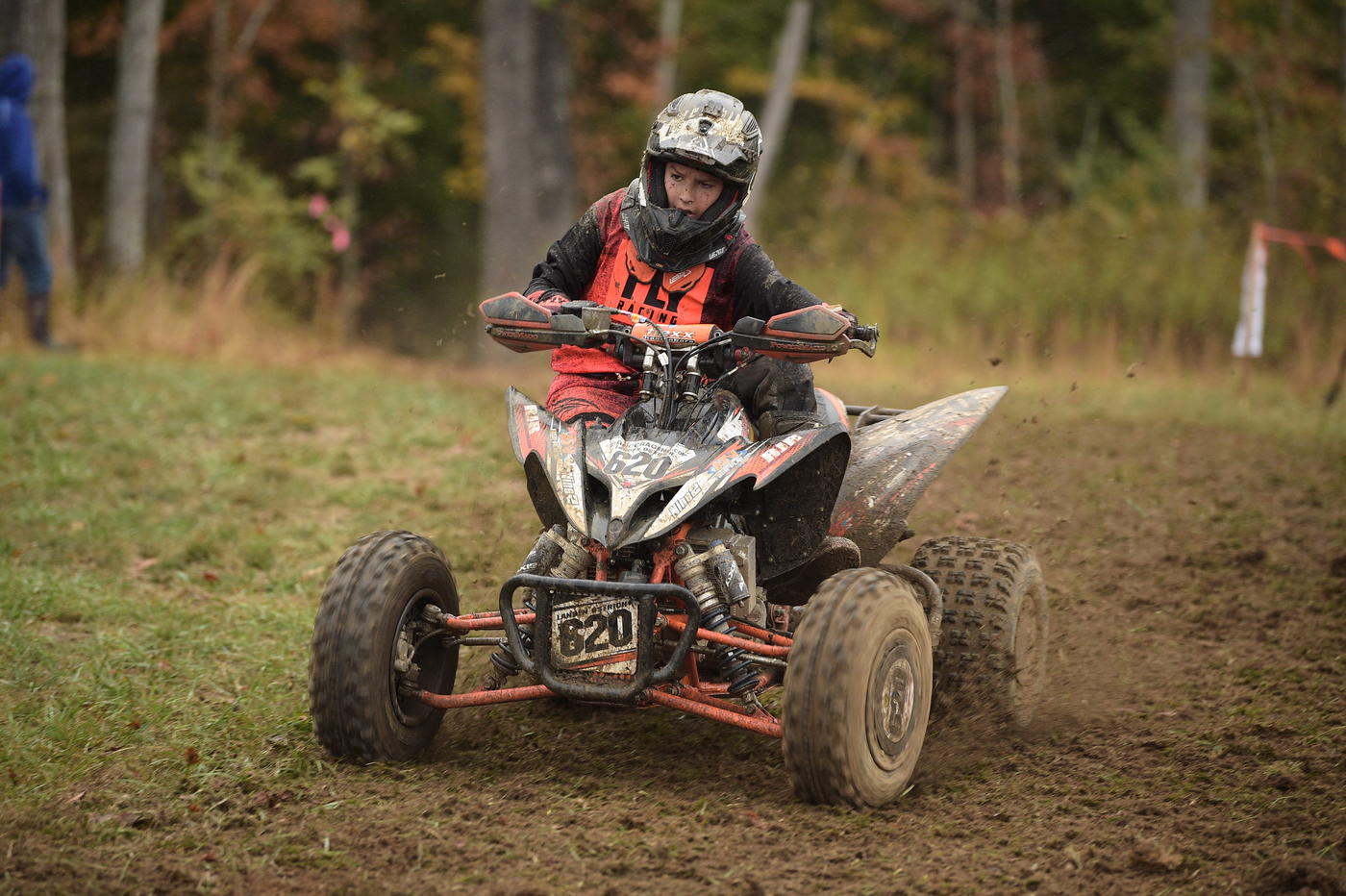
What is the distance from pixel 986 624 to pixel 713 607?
1.35m

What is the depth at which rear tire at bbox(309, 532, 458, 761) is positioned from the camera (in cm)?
441

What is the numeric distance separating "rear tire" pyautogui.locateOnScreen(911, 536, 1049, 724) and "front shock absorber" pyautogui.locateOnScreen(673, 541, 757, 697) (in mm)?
1120

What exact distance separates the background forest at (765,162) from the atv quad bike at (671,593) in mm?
3452

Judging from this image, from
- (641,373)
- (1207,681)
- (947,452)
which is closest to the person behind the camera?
(641,373)

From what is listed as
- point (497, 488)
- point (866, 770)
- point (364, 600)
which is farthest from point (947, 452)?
point (497, 488)


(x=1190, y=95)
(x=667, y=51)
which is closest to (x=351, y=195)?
(x=667, y=51)

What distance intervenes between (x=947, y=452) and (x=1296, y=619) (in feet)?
7.77

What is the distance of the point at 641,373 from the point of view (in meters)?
4.99

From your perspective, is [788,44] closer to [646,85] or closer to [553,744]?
[646,85]

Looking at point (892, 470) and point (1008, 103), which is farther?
point (1008, 103)

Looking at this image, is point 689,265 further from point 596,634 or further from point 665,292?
point 596,634

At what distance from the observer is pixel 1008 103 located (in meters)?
30.1

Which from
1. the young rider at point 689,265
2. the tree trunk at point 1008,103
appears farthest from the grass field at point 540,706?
the tree trunk at point 1008,103

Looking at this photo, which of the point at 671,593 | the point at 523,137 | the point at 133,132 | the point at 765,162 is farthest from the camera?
the point at 765,162
